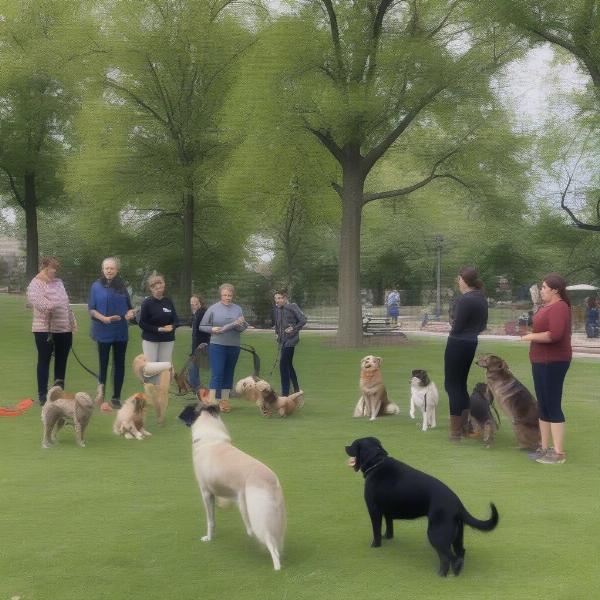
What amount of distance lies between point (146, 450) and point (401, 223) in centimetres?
4618

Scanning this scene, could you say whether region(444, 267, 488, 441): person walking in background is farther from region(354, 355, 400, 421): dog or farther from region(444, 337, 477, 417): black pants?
region(354, 355, 400, 421): dog

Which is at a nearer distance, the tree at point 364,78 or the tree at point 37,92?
the tree at point 364,78

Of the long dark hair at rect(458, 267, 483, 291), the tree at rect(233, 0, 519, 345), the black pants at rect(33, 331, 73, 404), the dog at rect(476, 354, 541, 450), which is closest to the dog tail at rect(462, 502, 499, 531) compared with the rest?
the dog at rect(476, 354, 541, 450)

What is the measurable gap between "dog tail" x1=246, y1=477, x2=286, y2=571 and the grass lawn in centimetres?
24

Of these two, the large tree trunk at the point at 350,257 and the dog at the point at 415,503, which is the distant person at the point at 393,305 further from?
the dog at the point at 415,503

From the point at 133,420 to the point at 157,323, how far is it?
61.4 inches

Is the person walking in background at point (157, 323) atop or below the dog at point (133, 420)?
atop

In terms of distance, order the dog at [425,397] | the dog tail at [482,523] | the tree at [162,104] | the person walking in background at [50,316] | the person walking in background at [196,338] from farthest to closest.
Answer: the tree at [162,104], the person walking in background at [196,338], the person walking in background at [50,316], the dog at [425,397], the dog tail at [482,523]

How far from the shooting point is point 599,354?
24.1 meters

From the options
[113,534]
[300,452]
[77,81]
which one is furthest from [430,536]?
[77,81]

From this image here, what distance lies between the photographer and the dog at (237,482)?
5242 millimetres

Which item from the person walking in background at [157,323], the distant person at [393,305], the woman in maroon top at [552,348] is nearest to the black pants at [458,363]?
the woman in maroon top at [552,348]

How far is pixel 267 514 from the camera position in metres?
5.22

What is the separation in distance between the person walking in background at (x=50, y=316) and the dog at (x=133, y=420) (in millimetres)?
1373
